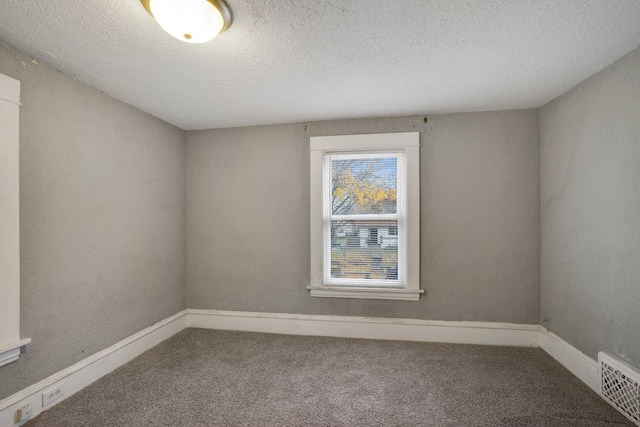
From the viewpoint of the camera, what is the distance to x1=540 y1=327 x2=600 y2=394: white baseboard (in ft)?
7.14

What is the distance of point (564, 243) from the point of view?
8.29 feet

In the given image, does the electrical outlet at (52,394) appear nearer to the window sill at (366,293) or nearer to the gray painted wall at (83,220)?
the gray painted wall at (83,220)

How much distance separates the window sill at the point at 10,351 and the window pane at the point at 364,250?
7.96 ft

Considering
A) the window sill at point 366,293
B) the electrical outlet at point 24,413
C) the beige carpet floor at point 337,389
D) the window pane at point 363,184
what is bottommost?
the beige carpet floor at point 337,389

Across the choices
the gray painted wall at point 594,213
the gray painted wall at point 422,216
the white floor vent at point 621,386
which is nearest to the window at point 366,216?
the gray painted wall at point 422,216

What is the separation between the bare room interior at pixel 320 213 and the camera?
68.9 inches

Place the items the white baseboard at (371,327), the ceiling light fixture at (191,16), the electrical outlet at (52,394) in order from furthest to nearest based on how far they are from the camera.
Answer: the white baseboard at (371,327) → the electrical outlet at (52,394) → the ceiling light fixture at (191,16)

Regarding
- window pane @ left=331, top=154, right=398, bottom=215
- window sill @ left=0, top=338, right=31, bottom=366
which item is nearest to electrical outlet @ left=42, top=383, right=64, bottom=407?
window sill @ left=0, top=338, right=31, bottom=366

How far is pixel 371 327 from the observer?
10.3 ft

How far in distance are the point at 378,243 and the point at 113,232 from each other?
2.44 meters

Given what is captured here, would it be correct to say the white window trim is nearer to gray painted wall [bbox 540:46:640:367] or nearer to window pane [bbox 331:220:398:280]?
window pane [bbox 331:220:398:280]

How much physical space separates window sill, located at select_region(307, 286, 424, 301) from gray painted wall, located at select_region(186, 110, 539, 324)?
0.31 ft

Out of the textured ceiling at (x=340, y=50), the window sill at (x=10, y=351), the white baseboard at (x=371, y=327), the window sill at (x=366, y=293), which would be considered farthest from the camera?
the window sill at (x=366, y=293)

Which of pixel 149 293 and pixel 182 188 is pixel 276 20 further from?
pixel 149 293
